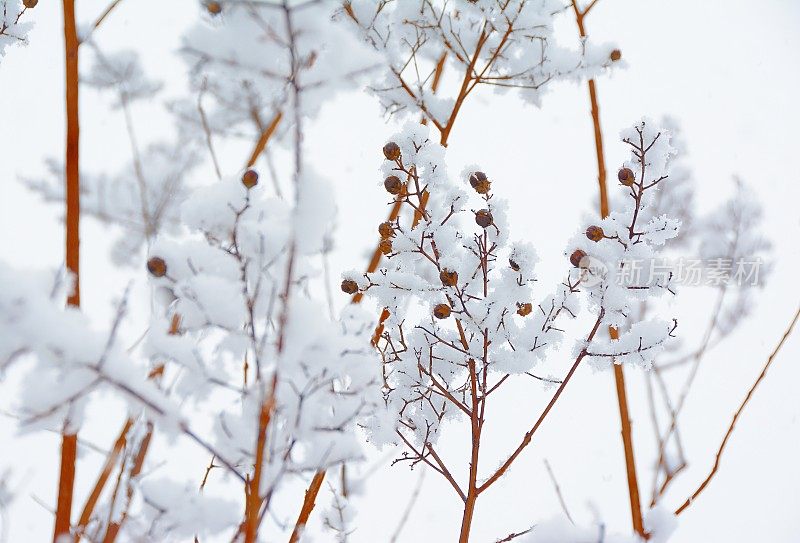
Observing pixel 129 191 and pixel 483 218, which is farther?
pixel 129 191

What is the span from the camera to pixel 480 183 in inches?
45.1

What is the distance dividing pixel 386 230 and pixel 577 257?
400 mm

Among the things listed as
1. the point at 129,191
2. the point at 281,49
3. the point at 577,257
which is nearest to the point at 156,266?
the point at 281,49

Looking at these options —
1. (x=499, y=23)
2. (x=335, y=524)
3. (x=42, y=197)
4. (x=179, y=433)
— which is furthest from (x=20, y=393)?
(x=42, y=197)

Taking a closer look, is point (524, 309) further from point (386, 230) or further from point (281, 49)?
point (281, 49)

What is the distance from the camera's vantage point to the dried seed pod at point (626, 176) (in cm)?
107

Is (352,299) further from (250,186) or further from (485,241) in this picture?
(250,186)

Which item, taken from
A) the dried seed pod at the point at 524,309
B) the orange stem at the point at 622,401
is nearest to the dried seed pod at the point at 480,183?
the dried seed pod at the point at 524,309

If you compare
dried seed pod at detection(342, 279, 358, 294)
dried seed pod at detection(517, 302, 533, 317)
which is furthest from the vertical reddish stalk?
dried seed pod at detection(517, 302, 533, 317)

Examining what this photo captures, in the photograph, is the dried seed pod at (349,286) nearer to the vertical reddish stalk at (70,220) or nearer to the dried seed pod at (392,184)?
the dried seed pod at (392,184)

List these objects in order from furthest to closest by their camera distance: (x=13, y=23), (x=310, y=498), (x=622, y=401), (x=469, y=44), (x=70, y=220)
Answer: (x=469, y=44) < (x=622, y=401) < (x=13, y=23) < (x=310, y=498) < (x=70, y=220)

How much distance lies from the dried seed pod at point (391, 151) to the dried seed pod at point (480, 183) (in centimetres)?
17

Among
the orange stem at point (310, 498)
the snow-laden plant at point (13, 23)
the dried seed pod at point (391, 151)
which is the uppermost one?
the snow-laden plant at point (13, 23)

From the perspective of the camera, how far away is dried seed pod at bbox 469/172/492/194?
115 cm
